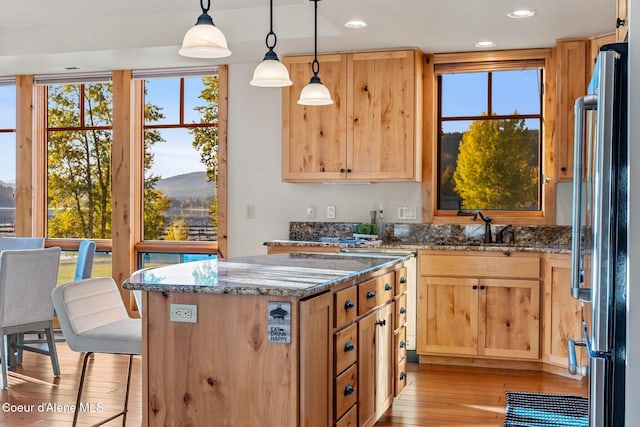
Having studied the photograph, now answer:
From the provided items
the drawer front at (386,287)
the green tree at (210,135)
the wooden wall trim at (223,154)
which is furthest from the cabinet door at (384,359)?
the green tree at (210,135)

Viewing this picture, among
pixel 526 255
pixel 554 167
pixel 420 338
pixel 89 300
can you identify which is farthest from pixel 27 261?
pixel 554 167

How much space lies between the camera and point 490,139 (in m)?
5.80

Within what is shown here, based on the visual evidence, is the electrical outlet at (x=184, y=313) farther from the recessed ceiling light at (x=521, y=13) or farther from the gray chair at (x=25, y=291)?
the recessed ceiling light at (x=521, y=13)

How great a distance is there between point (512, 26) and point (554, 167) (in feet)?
3.62

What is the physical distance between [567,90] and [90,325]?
3.76 m

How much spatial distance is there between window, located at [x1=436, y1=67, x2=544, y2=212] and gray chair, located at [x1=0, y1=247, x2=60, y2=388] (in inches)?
121

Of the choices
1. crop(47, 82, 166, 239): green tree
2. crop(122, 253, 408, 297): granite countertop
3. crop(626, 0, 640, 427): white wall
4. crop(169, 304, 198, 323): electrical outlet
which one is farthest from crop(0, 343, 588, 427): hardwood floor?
crop(626, 0, 640, 427): white wall

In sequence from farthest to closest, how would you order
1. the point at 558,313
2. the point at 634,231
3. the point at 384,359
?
the point at 558,313 < the point at 384,359 < the point at 634,231

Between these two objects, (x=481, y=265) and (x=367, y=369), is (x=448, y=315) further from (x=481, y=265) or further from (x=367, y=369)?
(x=367, y=369)

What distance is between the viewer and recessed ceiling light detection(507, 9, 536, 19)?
4.51 m

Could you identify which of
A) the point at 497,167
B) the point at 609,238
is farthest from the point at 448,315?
the point at 609,238

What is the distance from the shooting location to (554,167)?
529 centimetres

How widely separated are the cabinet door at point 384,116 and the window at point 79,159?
2497mm

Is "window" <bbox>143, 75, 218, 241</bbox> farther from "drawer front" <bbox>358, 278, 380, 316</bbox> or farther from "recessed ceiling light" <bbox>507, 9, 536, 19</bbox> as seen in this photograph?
"drawer front" <bbox>358, 278, 380, 316</bbox>
